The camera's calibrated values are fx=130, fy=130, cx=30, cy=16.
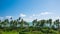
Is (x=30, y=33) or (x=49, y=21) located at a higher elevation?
(x=49, y=21)

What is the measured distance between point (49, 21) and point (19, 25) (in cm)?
219

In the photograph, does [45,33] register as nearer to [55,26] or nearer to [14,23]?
[55,26]

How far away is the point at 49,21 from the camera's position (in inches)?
343

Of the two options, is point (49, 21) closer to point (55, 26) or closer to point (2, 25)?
point (55, 26)

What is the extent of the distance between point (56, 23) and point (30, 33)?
2843 millimetres

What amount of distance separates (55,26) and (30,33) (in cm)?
267

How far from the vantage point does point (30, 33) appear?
6.81 metres

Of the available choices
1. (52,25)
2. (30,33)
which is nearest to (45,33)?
(30,33)

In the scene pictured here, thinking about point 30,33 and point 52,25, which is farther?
point 52,25

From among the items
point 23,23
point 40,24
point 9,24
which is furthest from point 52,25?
point 9,24

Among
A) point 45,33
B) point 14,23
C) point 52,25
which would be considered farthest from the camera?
point 14,23

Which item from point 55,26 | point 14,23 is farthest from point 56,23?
point 14,23

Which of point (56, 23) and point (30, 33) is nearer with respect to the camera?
point (30, 33)

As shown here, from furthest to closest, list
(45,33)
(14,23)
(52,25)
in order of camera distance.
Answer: (14,23) → (52,25) → (45,33)
